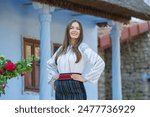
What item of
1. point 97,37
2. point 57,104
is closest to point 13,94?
point 97,37

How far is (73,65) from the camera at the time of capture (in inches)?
224

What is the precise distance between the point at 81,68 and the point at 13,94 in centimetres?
664

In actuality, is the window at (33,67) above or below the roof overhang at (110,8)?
below

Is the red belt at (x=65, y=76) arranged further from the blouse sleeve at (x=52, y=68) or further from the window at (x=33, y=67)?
the window at (x=33, y=67)

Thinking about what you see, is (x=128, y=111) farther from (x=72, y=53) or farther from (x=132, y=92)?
(x=132, y=92)

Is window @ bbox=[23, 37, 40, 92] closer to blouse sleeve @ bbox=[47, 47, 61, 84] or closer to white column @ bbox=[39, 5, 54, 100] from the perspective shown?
white column @ bbox=[39, 5, 54, 100]

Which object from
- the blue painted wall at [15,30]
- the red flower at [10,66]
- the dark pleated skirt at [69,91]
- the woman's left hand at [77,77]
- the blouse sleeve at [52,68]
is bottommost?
the dark pleated skirt at [69,91]

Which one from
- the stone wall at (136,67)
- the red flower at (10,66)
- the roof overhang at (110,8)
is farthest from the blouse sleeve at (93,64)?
the stone wall at (136,67)

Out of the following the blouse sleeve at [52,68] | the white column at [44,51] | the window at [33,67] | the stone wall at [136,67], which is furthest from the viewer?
the stone wall at [136,67]

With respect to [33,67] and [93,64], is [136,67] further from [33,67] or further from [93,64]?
[93,64]

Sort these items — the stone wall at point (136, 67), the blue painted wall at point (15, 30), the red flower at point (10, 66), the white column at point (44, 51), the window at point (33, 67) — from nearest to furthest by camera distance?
the red flower at point (10, 66), the white column at point (44, 51), the blue painted wall at point (15, 30), the window at point (33, 67), the stone wall at point (136, 67)

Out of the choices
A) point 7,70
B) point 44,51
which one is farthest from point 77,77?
point 44,51

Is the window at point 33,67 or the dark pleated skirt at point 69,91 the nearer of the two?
the dark pleated skirt at point 69,91

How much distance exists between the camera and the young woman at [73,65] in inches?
223
